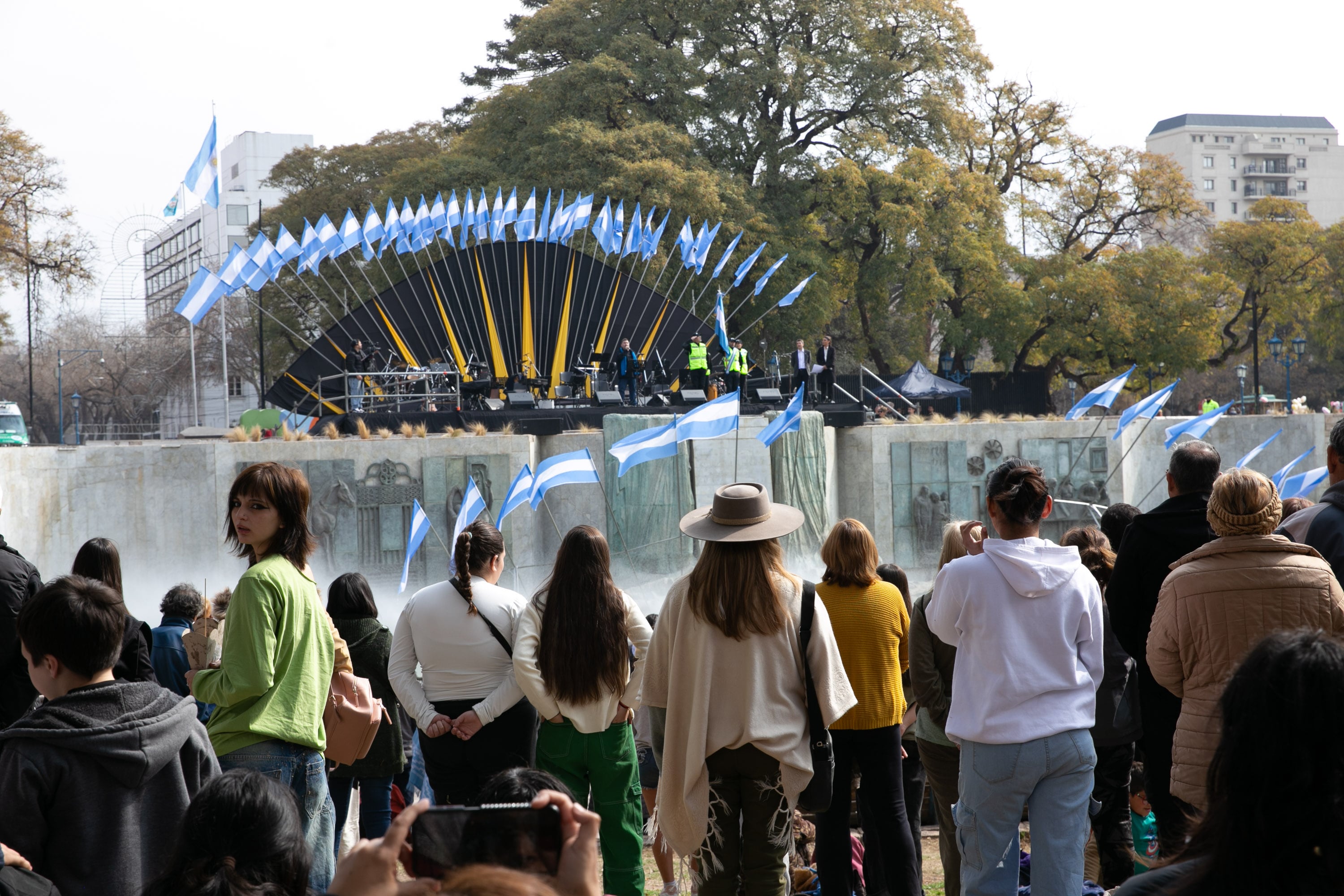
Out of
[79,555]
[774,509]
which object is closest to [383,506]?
[79,555]

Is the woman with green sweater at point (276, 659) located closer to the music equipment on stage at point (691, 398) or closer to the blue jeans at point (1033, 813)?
the blue jeans at point (1033, 813)

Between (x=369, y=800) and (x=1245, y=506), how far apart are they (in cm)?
377

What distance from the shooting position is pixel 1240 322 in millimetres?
38750

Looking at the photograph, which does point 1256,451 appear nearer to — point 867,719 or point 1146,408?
point 1146,408

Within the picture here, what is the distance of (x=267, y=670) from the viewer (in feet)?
12.4

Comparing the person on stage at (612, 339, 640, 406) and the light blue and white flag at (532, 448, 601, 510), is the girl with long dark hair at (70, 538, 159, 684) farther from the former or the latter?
the person on stage at (612, 339, 640, 406)

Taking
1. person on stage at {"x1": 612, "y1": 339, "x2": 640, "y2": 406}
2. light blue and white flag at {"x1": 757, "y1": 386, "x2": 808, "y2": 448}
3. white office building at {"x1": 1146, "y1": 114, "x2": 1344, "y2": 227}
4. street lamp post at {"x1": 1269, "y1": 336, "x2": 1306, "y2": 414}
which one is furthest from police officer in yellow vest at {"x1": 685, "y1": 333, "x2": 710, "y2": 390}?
white office building at {"x1": 1146, "y1": 114, "x2": 1344, "y2": 227}

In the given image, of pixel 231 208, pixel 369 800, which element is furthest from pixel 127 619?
pixel 231 208

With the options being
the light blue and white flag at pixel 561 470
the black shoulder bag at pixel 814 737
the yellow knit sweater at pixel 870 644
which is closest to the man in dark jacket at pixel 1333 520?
the yellow knit sweater at pixel 870 644

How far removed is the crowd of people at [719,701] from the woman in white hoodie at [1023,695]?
0.01m

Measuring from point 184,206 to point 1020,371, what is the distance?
23776 mm

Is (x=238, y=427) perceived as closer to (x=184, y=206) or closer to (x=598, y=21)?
(x=184, y=206)

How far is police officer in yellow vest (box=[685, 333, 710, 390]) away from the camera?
24.8 m

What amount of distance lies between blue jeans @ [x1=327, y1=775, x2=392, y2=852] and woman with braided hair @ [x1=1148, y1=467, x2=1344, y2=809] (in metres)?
3.32
